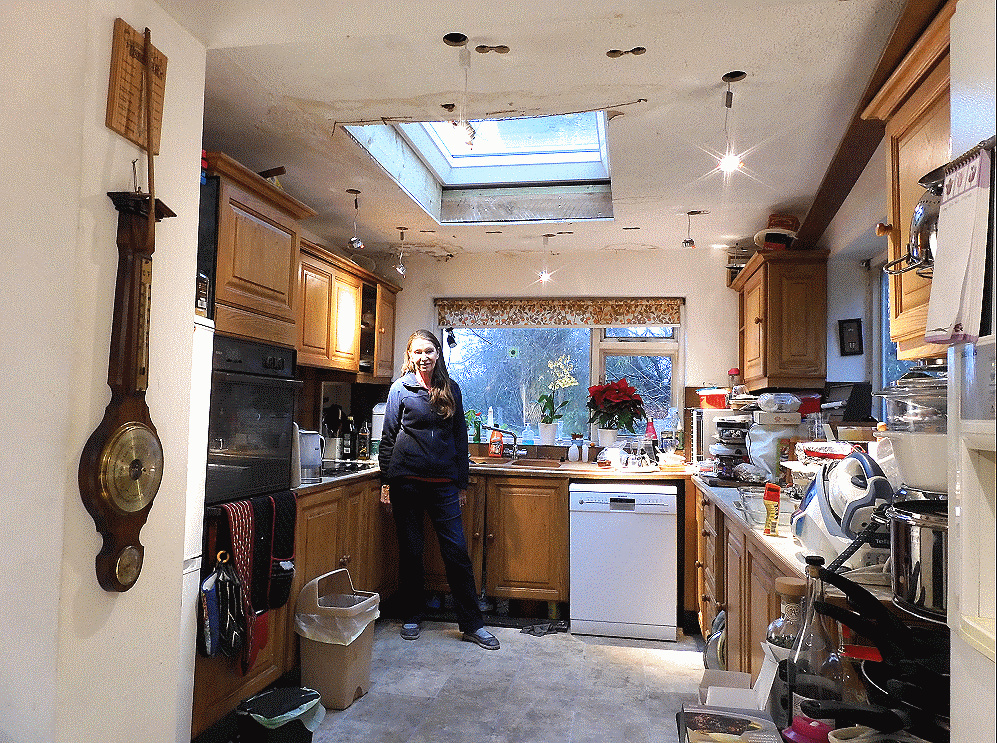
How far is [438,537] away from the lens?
369 centimetres

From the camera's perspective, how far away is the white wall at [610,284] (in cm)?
462

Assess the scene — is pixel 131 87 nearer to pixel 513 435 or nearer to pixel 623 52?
pixel 623 52

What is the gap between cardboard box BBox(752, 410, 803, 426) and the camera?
3264 millimetres

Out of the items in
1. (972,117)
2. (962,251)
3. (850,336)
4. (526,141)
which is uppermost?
(526,141)

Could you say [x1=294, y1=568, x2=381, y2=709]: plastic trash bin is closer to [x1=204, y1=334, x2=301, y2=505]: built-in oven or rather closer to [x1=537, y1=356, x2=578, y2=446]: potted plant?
[x1=204, y1=334, x2=301, y2=505]: built-in oven

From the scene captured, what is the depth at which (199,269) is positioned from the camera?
242 centimetres

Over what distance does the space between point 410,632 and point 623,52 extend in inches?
119

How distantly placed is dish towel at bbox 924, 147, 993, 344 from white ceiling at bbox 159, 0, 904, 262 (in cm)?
103

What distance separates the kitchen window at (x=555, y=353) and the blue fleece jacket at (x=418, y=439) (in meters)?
1.27

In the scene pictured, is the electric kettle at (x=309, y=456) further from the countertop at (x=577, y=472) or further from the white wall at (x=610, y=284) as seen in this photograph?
the white wall at (x=610, y=284)

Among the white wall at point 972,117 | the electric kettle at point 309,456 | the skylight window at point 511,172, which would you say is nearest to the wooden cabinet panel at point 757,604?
the white wall at point 972,117

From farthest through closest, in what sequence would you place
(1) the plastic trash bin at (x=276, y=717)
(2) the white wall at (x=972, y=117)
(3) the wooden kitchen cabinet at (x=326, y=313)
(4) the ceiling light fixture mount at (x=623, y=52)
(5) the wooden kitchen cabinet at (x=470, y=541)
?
(5) the wooden kitchen cabinet at (x=470, y=541), (3) the wooden kitchen cabinet at (x=326, y=313), (1) the plastic trash bin at (x=276, y=717), (4) the ceiling light fixture mount at (x=623, y=52), (2) the white wall at (x=972, y=117)

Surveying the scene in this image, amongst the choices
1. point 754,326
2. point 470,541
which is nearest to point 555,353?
point 754,326

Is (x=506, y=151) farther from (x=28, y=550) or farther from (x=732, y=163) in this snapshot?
(x=28, y=550)
